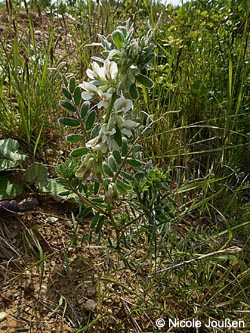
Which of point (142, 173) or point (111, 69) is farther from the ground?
point (111, 69)

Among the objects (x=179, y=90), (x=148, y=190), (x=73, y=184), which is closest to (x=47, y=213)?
(x=73, y=184)

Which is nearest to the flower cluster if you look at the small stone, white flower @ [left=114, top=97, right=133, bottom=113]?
white flower @ [left=114, top=97, right=133, bottom=113]

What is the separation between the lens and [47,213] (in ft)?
4.73

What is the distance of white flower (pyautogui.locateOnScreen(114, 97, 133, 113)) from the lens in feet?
3.17

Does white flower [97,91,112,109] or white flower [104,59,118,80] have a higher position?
white flower [104,59,118,80]

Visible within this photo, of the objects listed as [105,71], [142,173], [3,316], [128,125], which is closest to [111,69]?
[105,71]

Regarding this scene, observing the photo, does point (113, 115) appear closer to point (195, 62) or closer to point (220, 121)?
point (220, 121)

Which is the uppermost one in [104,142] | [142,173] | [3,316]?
[104,142]

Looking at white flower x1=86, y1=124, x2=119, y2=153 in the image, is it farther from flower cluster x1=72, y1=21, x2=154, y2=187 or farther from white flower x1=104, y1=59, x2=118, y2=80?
white flower x1=104, y1=59, x2=118, y2=80

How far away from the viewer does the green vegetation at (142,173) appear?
1044 mm

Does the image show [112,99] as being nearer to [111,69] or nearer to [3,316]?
[111,69]

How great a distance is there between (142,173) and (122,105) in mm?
223

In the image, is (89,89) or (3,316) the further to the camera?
(3,316)

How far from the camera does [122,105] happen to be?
3.21 feet
